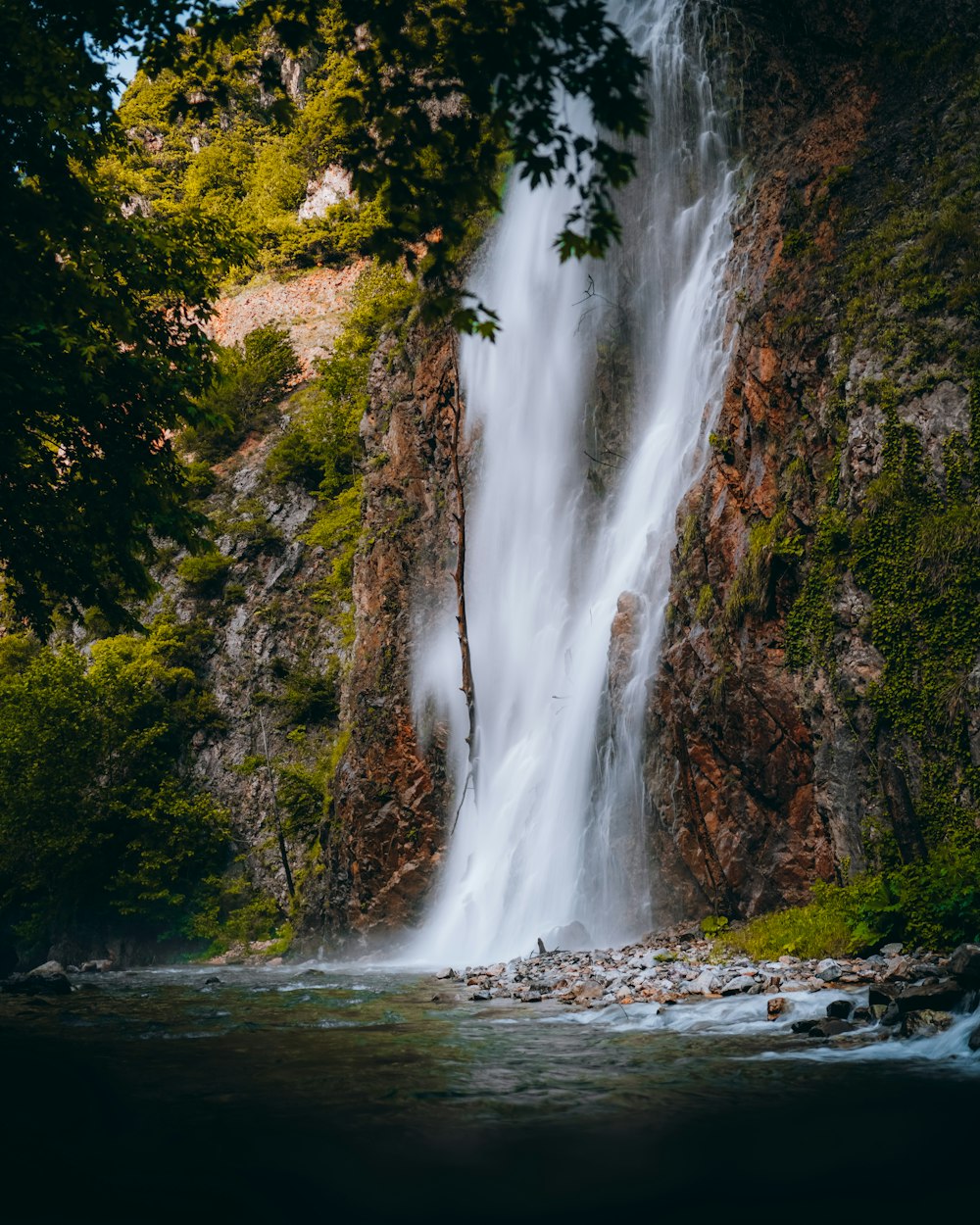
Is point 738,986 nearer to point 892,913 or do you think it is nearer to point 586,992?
point 586,992

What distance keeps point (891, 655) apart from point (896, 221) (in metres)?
7.30

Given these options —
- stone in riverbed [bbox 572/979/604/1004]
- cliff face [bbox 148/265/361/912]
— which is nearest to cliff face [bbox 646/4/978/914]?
stone in riverbed [bbox 572/979/604/1004]

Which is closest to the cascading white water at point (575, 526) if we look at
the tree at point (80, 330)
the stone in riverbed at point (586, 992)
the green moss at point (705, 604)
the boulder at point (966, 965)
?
the green moss at point (705, 604)

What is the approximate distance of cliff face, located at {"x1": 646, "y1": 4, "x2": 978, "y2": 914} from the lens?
1188 cm

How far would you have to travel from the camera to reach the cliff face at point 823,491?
11.9 meters

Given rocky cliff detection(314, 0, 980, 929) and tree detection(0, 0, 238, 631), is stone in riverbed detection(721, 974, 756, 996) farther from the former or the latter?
tree detection(0, 0, 238, 631)

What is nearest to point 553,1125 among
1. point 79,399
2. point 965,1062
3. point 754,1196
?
point 754,1196

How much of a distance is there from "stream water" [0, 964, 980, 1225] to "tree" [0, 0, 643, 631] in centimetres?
382

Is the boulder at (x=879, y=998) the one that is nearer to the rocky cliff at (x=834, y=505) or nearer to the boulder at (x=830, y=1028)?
the boulder at (x=830, y=1028)

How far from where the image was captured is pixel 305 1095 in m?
5.26

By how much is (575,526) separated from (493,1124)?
18036 millimetres

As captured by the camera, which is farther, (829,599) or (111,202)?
(829,599)

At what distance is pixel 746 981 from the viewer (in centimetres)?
888

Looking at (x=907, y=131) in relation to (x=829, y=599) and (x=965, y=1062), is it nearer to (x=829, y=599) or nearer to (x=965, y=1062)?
(x=829, y=599)
